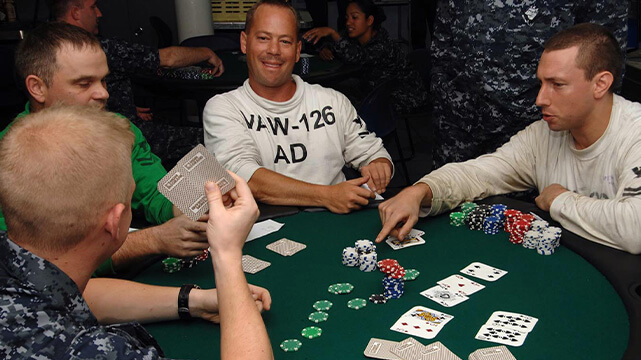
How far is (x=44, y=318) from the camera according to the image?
873 millimetres

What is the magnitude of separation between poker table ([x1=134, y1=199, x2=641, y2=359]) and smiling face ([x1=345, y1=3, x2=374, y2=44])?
3.05 metres

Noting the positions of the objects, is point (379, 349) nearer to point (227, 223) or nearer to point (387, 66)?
point (227, 223)

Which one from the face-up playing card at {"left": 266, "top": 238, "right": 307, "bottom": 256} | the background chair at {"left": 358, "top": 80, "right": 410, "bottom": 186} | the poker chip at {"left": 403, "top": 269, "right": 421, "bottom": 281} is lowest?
the poker chip at {"left": 403, "top": 269, "right": 421, "bottom": 281}

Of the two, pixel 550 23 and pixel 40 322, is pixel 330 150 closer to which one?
pixel 550 23

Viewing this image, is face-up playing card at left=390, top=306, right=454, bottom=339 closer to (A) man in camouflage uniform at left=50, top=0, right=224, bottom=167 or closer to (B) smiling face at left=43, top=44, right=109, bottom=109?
(B) smiling face at left=43, top=44, right=109, bottom=109

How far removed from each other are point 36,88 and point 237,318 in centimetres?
125

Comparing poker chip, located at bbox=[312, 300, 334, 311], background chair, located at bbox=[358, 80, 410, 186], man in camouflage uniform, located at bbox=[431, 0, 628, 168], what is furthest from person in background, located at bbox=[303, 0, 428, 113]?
poker chip, located at bbox=[312, 300, 334, 311]

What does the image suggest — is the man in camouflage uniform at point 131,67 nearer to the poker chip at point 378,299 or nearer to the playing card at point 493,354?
the poker chip at point 378,299

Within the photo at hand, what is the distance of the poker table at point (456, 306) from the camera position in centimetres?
124

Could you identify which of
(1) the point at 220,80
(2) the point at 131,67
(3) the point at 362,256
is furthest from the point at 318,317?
(2) the point at 131,67

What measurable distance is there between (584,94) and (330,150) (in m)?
1.05

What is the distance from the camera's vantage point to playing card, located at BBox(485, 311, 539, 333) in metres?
1.29

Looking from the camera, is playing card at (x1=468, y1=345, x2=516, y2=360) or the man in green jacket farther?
the man in green jacket

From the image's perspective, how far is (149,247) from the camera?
5.34 feet
